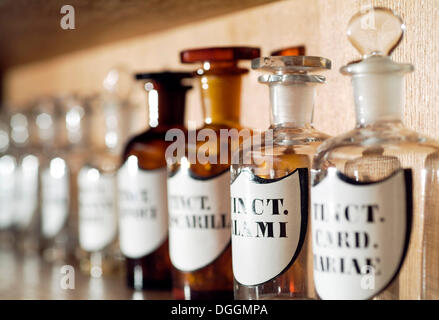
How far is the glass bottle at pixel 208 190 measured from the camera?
56cm

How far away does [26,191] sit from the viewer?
1005mm

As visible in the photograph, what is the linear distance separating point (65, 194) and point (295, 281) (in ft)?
1.52

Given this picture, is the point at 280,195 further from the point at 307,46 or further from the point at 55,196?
the point at 55,196

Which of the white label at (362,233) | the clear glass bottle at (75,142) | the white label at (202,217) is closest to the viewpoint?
the white label at (362,233)

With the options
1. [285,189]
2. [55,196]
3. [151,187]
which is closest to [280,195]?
[285,189]

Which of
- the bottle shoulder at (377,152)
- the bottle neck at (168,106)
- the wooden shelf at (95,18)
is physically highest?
the wooden shelf at (95,18)

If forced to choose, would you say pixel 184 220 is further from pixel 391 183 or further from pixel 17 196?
pixel 17 196

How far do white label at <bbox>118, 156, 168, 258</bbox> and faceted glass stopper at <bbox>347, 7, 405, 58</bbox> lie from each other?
274 millimetres

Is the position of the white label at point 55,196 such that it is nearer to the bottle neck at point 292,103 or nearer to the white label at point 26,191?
the white label at point 26,191

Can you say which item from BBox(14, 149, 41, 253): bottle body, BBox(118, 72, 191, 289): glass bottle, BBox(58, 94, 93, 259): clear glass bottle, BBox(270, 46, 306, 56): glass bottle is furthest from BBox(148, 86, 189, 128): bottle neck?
BBox(14, 149, 41, 253): bottle body

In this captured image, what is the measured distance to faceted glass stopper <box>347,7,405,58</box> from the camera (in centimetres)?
44

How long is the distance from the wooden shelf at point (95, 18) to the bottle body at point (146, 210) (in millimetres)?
148

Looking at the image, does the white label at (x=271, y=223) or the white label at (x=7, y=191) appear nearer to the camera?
the white label at (x=271, y=223)

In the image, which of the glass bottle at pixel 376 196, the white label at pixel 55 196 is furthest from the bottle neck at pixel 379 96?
the white label at pixel 55 196
